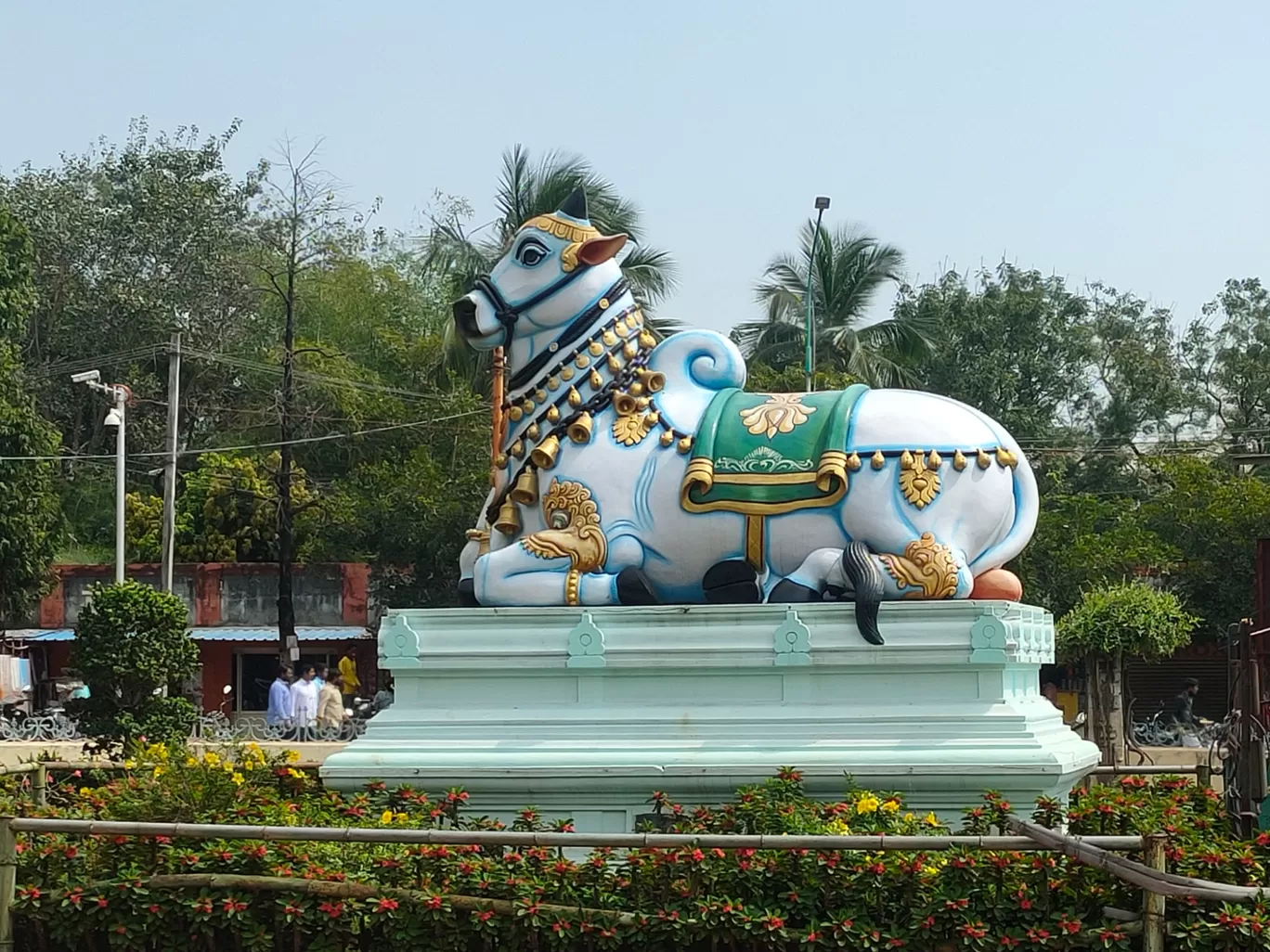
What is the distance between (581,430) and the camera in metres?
8.89

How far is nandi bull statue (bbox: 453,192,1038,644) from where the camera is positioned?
333 inches

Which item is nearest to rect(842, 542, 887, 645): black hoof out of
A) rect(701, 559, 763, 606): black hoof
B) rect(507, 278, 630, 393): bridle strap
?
rect(701, 559, 763, 606): black hoof

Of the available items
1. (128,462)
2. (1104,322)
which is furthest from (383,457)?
(1104,322)

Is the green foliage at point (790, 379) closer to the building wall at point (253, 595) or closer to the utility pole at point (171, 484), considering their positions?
the building wall at point (253, 595)

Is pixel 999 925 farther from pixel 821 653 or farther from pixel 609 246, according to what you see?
pixel 609 246

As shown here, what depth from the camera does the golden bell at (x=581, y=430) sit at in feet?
29.2

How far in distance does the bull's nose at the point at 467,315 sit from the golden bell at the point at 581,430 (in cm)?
81

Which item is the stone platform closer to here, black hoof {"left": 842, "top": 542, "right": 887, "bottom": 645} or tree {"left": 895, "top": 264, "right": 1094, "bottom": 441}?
black hoof {"left": 842, "top": 542, "right": 887, "bottom": 645}

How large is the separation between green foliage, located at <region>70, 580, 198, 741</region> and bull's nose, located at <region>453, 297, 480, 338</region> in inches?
303

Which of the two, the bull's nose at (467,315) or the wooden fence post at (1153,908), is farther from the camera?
the bull's nose at (467,315)

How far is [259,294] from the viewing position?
35.7 meters

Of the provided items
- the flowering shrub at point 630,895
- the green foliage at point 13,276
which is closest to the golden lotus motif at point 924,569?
the flowering shrub at point 630,895

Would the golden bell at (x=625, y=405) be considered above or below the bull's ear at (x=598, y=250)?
below

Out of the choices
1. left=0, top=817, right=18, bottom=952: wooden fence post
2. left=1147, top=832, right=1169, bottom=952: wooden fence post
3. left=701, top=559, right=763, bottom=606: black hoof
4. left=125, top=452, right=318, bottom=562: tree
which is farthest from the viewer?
left=125, top=452, right=318, bottom=562: tree
